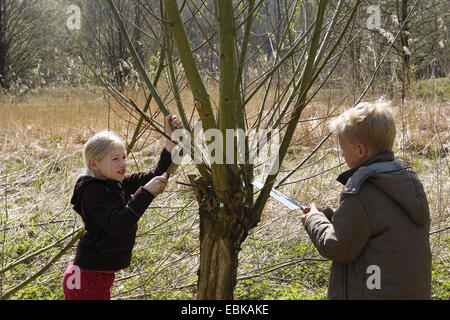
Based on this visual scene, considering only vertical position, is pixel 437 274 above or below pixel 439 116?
below

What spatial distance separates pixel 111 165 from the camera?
80.7 inches

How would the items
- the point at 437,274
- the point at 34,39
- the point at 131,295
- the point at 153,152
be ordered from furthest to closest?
the point at 34,39 → the point at 153,152 → the point at 437,274 → the point at 131,295

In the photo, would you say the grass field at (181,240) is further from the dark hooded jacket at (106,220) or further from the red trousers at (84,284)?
the red trousers at (84,284)

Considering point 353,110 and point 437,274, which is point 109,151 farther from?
point 437,274

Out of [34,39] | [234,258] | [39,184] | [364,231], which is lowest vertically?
[234,258]

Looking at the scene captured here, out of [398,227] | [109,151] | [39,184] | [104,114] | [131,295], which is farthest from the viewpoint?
[104,114]

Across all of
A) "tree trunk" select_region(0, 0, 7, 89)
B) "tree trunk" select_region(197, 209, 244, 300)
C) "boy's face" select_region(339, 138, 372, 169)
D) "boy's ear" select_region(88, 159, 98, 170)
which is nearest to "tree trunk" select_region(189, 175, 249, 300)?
"tree trunk" select_region(197, 209, 244, 300)

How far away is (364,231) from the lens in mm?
1605

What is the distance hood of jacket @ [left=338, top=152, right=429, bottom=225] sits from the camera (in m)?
1.59

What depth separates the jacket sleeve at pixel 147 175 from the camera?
7.27 feet

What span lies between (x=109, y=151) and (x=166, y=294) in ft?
3.75

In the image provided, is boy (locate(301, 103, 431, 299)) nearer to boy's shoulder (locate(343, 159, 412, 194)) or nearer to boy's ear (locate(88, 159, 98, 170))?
boy's shoulder (locate(343, 159, 412, 194))

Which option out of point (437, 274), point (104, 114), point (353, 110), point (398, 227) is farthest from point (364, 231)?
point (104, 114)

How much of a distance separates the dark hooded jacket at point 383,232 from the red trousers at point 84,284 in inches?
38.6
